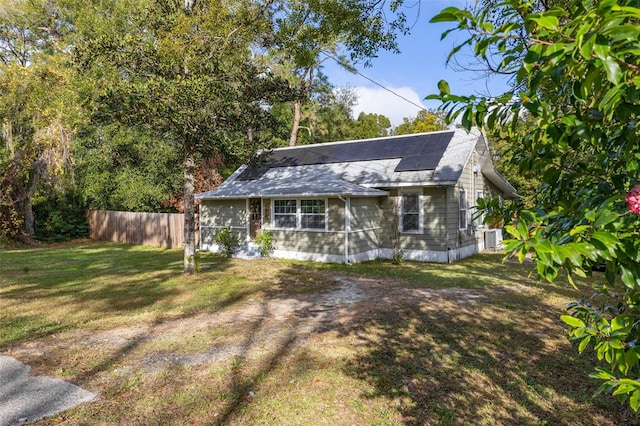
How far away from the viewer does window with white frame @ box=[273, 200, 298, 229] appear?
14.6m

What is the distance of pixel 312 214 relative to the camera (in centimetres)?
1408

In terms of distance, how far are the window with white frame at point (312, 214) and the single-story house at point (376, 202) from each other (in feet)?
0.12

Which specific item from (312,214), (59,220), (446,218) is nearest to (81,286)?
(312,214)

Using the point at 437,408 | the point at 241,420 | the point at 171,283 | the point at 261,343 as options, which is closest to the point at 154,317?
the point at 261,343

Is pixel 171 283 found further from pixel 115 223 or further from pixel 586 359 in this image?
pixel 115 223

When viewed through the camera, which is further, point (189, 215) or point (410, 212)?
point (410, 212)

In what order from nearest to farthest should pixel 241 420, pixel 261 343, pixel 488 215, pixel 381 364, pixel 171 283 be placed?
pixel 488 215, pixel 241 420, pixel 381 364, pixel 261 343, pixel 171 283

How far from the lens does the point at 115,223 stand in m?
22.0

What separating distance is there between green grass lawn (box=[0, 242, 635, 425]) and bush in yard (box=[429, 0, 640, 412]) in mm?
2574

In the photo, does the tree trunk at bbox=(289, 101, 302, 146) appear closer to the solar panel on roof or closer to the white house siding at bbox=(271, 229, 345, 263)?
the solar panel on roof

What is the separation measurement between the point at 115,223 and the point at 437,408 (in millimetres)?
22244

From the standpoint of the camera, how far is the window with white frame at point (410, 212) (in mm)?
13805

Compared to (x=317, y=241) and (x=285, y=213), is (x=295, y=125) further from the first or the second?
(x=317, y=241)

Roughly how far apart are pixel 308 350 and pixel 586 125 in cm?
447
